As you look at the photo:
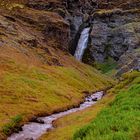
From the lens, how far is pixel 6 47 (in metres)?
149

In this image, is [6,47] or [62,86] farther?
[6,47]

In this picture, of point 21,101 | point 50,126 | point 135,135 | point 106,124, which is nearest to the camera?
point 135,135

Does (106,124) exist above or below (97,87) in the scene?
above

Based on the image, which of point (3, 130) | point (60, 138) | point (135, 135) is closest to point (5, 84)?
point (3, 130)

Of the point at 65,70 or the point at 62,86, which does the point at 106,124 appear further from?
the point at 65,70

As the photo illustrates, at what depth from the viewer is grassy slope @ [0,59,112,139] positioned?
247 feet

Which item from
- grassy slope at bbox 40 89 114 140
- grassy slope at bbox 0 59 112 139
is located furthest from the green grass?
grassy slope at bbox 40 89 114 140

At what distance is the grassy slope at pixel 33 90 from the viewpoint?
75.4m

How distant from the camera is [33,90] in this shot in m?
102

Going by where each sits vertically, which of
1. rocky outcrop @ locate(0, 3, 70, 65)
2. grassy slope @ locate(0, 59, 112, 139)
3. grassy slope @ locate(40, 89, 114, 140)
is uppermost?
rocky outcrop @ locate(0, 3, 70, 65)

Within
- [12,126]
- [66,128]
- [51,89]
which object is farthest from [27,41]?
[66,128]

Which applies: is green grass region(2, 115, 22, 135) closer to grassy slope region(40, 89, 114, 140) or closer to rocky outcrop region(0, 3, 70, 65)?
grassy slope region(40, 89, 114, 140)

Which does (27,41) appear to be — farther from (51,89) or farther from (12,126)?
(12,126)

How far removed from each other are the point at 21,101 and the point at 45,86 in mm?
23308
